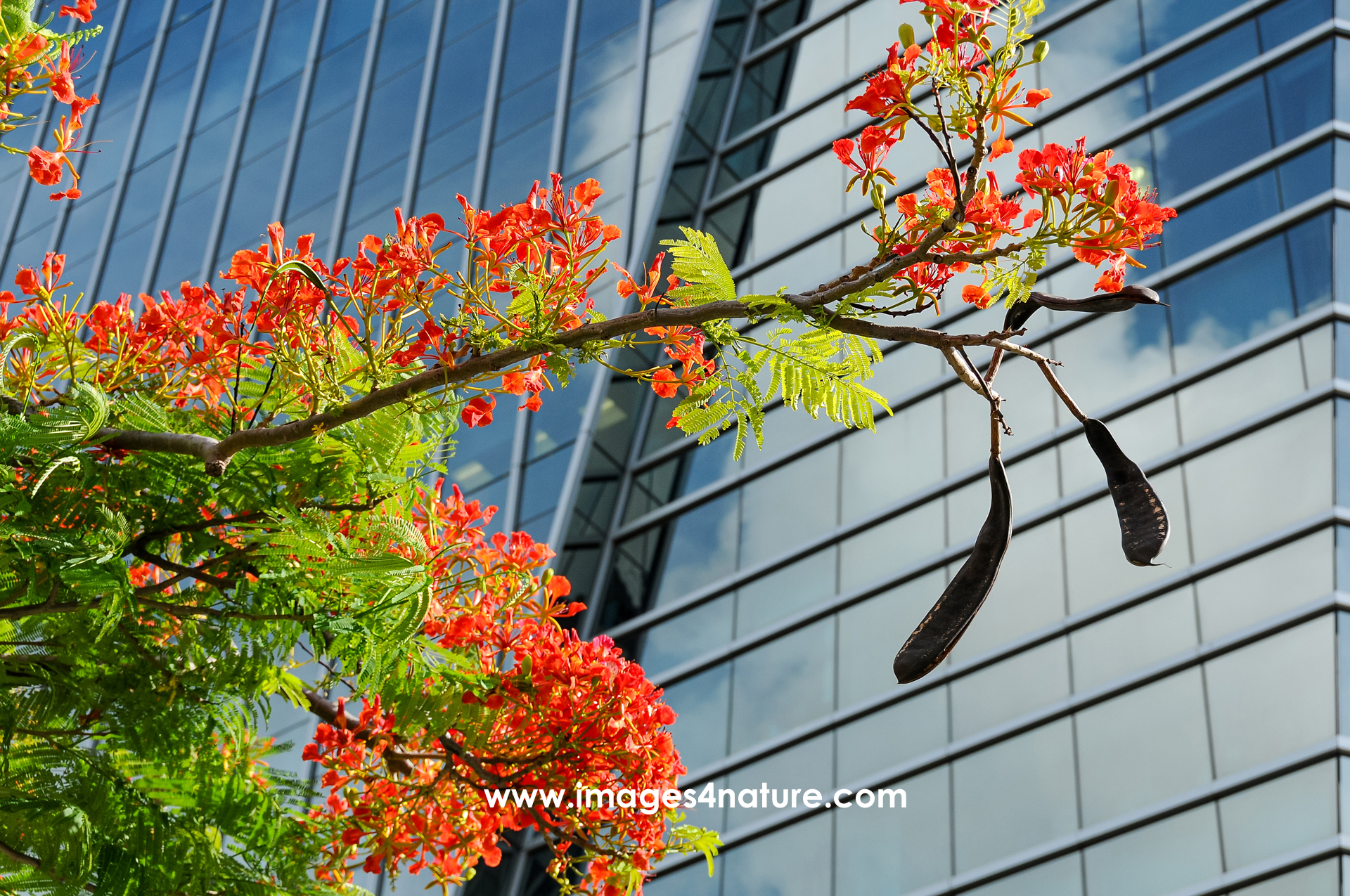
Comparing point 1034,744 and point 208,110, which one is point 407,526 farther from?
point 208,110

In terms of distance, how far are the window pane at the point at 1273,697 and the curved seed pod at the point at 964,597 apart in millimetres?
10501

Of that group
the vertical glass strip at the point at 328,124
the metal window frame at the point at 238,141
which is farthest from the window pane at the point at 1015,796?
the metal window frame at the point at 238,141

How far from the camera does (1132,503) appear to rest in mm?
2930

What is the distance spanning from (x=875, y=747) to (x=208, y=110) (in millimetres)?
17968

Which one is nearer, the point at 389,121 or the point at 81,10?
the point at 81,10

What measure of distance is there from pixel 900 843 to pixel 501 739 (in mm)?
10537

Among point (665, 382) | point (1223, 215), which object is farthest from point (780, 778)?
point (665, 382)

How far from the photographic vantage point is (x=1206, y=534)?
1383 centimetres

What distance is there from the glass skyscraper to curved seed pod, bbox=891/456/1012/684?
1018 centimetres

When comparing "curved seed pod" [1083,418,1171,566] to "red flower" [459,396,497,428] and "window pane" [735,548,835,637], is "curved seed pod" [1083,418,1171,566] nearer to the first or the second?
"red flower" [459,396,497,428]

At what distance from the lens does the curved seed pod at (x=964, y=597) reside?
290cm

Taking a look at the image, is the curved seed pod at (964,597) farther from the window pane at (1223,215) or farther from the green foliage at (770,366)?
the window pane at (1223,215)

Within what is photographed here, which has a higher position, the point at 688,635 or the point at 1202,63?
the point at 1202,63

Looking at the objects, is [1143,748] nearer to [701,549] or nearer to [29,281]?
[701,549]
